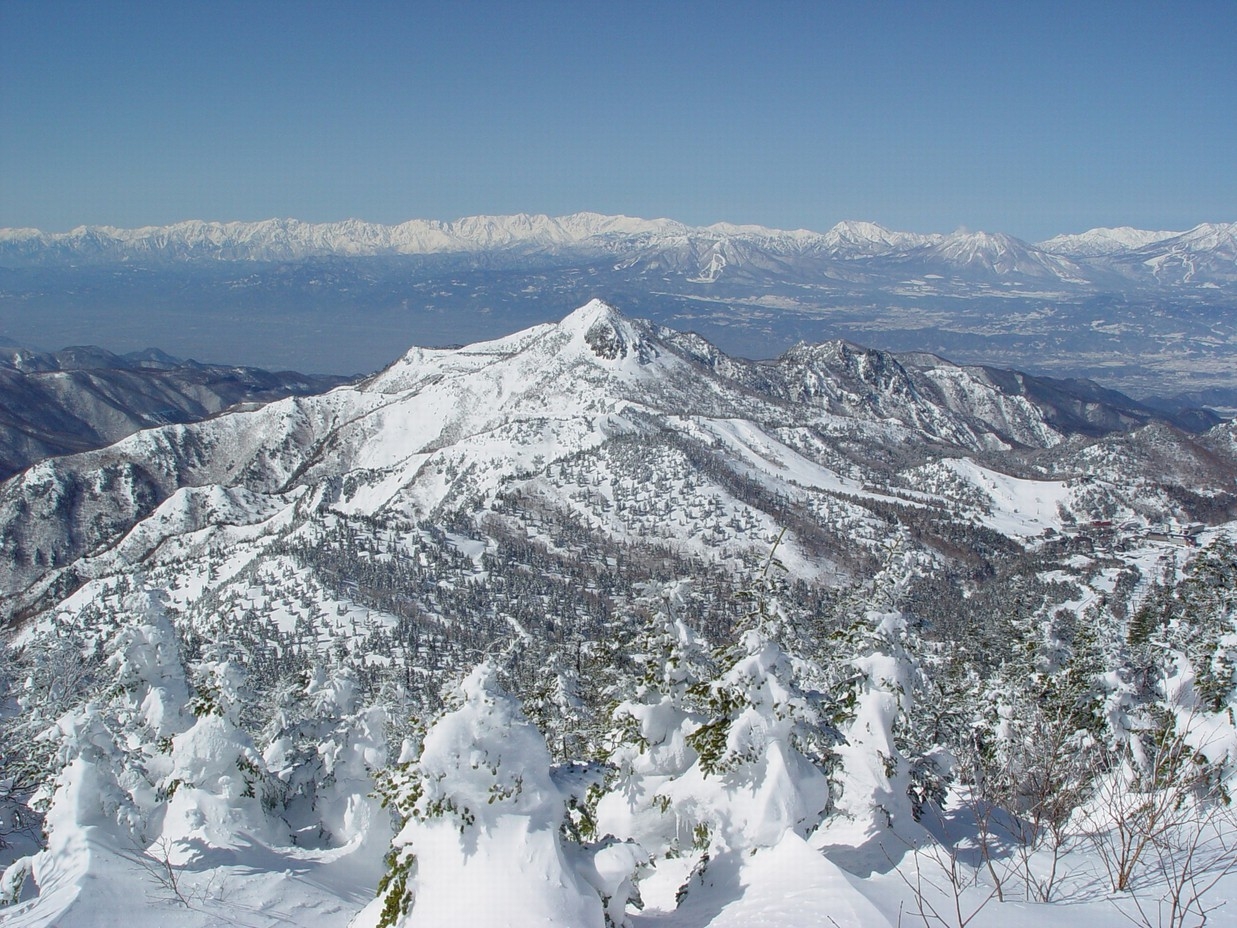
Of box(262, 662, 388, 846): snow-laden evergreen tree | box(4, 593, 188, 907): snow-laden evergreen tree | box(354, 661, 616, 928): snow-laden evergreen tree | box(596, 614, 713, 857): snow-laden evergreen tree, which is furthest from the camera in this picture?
box(262, 662, 388, 846): snow-laden evergreen tree

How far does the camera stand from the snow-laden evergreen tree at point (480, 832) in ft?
48.8

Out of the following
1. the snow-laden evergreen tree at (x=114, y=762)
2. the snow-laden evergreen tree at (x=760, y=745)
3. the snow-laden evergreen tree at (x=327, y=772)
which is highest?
the snow-laden evergreen tree at (x=760, y=745)

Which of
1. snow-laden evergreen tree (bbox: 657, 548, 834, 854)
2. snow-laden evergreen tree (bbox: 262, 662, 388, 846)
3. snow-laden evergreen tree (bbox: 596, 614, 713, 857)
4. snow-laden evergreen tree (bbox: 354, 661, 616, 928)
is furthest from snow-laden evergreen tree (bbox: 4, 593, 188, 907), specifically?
snow-laden evergreen tree (bbox: 657, 548, 834, 854)

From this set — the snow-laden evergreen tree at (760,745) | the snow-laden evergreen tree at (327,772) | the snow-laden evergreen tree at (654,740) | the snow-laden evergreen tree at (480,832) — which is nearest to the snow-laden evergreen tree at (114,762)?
the snow-laden evergreen tree at (327,772)

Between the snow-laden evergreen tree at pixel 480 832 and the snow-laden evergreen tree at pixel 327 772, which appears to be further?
the snow-laden evergreen tree at pixel 327 772

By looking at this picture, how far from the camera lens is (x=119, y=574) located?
570 feet

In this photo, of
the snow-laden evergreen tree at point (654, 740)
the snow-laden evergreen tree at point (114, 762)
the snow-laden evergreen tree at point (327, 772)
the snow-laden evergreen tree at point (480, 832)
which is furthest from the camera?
the snow-laden evergreen tree at point (327, 772)

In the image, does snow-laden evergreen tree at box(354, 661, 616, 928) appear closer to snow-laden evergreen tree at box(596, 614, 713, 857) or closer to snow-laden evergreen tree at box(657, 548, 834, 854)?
snow-laden evergreen tree at box(657, 548, 834, 854)

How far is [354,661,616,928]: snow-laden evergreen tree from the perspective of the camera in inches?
585

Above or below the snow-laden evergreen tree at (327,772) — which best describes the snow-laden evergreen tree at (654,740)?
above

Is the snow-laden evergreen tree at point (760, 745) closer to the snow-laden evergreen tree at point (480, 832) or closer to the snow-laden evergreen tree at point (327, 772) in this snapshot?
the snow-laden evergreen tree at point (480, 832)

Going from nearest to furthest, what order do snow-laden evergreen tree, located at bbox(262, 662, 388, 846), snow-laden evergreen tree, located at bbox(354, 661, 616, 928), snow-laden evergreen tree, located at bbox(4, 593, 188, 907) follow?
snow-laden evergreen tree, located at bbox(354, 661, 616, 928), snow-laden evergreen tree, located at bbox(4, 593, 188, 907), snow-laden evergreen tree, located at bbox(262, 662, 388, 846)

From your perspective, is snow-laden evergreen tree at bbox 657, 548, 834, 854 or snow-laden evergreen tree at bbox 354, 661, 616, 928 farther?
snow-laden evergreen tree at bbox 657, 548, 834, 854

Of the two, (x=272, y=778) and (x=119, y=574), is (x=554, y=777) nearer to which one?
(x=272, y=778)
